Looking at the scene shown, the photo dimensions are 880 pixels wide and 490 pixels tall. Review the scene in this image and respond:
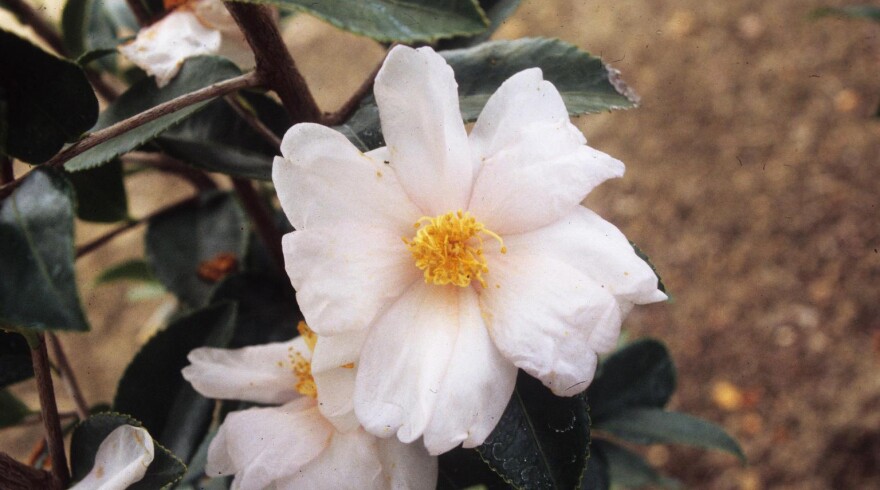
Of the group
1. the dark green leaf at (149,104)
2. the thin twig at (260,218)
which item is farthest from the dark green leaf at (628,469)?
the dark green leaf at (149,104)

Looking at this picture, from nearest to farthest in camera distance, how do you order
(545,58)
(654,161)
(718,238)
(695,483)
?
(545,58)
(695,483)
(718,238)
(654,161)

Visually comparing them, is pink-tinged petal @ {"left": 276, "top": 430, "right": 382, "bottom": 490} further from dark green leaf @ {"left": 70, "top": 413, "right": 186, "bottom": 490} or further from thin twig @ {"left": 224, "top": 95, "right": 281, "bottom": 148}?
thin twig @ {"left": 224, "top": 95, "right": 281, "bottom": 148}

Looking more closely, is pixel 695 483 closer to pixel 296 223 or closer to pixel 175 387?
pixel 175 387

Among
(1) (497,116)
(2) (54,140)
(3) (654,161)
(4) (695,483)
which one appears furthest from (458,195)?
(3) (654,161)

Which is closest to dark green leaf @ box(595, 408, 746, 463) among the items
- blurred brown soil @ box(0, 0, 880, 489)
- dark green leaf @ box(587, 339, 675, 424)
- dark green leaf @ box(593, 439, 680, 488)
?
dark green leaf @ box(587, 339, 675, 424)

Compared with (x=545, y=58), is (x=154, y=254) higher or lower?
lower

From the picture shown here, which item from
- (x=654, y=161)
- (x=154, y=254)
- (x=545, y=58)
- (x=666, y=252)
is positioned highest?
(x=545, y=58)

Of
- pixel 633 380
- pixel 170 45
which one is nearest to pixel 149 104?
pixel 170 45
